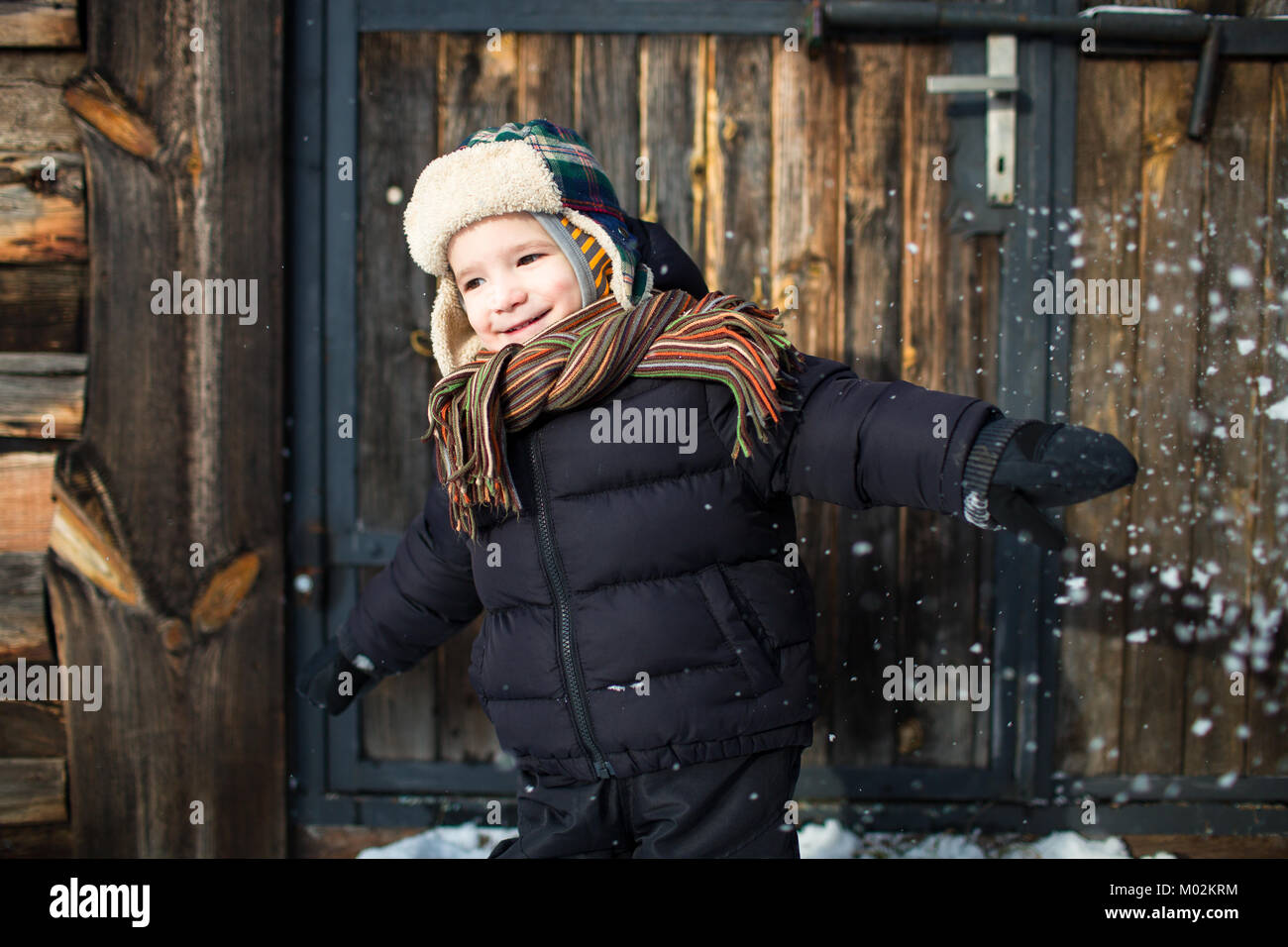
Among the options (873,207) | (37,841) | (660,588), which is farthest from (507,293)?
(37,841)

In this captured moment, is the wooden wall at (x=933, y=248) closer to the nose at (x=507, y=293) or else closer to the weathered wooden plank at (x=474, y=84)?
the weathered wooden plank at (x=474, y=84)

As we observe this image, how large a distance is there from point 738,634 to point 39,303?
203 cm

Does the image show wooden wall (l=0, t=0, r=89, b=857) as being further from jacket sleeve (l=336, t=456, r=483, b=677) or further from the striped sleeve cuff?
the striped sleeve cuff

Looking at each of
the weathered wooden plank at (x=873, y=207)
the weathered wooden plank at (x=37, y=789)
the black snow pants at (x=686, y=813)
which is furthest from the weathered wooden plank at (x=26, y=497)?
the weathered wooden plank at (x=873, y=207)

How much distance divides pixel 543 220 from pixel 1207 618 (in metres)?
2.04

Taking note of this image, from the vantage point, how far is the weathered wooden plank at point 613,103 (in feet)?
7.04

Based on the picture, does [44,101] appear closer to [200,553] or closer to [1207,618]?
[200,553]

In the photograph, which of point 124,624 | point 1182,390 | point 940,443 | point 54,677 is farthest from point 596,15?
point 54,677

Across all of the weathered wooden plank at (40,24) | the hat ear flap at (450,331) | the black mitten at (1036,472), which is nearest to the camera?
the black mitten at (1036,472)

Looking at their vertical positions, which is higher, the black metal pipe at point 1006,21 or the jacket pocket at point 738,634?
the black metal pipe at point 1006,21

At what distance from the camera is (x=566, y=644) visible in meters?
1.30

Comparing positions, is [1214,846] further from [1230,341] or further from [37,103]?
[37,103]

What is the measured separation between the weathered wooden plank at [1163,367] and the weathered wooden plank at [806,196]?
0.81m

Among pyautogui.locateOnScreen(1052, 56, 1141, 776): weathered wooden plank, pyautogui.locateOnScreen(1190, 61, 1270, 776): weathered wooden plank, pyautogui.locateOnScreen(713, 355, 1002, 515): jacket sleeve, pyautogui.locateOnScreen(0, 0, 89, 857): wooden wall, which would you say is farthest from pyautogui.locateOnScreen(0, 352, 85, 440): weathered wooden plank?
pyautogui.locateOnScreen(1190, 61, 1270, 776): weathered wooden plank
